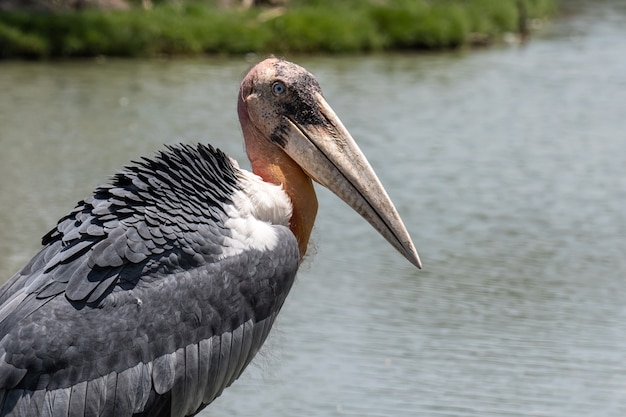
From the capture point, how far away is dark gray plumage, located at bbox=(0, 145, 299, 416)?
13.2 feet

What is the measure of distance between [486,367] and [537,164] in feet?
16.6

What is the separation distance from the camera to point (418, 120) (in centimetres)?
1370

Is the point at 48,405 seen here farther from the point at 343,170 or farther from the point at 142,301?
the point at 343,170

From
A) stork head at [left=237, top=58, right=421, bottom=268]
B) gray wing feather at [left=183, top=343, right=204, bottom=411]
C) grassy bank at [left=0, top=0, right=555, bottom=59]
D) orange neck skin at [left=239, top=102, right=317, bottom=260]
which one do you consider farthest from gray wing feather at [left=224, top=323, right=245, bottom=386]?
grassy bank at [left=0, top=0, right=555, bottom=59]

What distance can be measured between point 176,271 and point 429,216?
5859mm

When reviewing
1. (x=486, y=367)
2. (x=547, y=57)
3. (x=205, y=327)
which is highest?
(x=205, y=327)

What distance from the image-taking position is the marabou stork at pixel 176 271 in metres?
4.06

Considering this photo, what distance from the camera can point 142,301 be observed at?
419cm

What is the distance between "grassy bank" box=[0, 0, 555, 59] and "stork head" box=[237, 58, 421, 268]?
12.4m

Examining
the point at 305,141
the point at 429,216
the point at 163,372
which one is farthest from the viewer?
the point at 429,216

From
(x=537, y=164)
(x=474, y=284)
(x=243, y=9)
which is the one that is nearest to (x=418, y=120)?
(x=537, y=164)

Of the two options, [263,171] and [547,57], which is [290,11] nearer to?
[547,57]

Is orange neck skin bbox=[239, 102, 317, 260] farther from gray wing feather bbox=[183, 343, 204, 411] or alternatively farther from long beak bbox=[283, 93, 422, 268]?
gray wing feather bbox=[183, 343, 204, 411]

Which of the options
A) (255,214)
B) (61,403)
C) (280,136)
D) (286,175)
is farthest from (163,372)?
(280,136)
